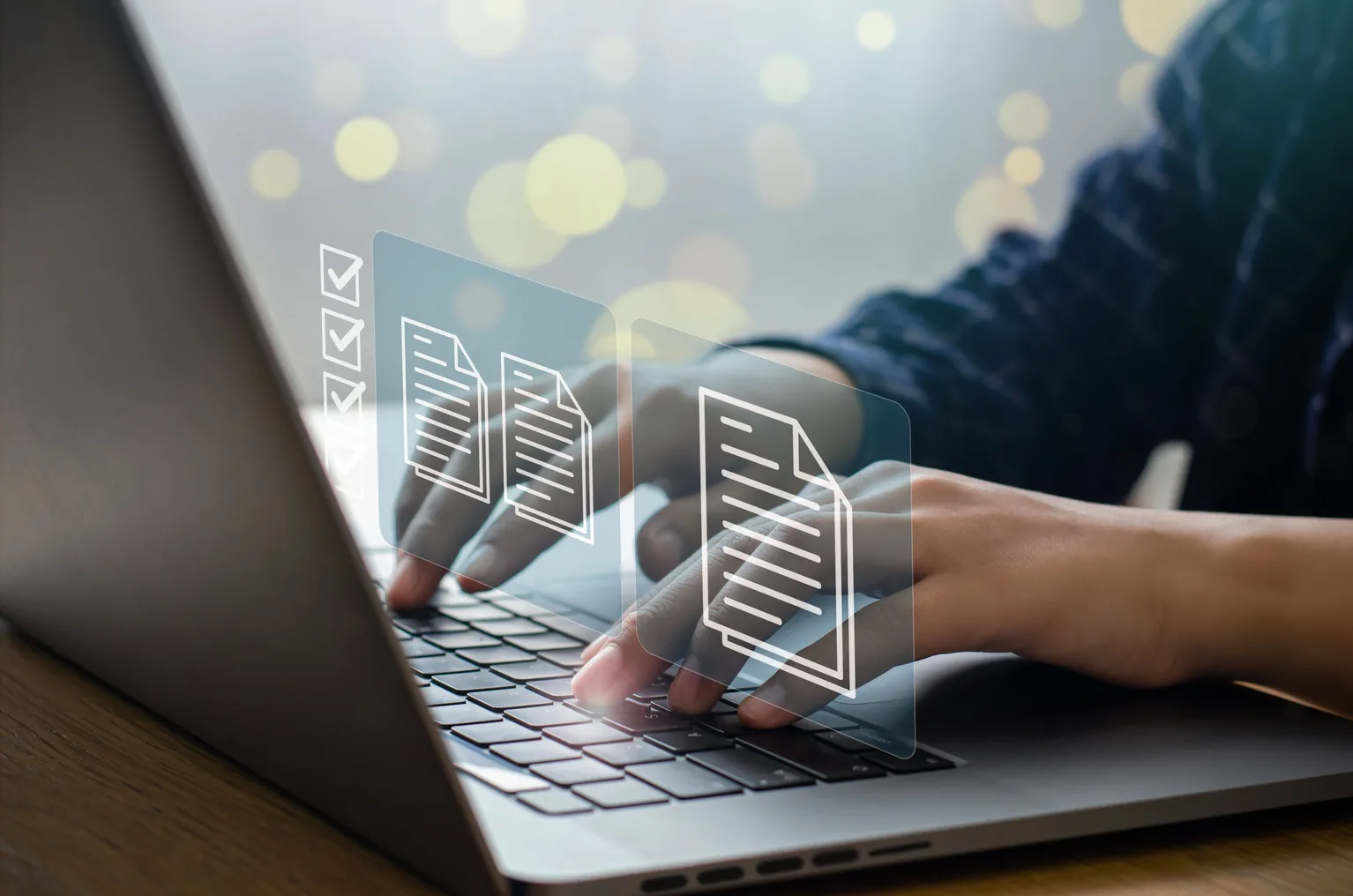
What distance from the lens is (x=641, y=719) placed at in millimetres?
369

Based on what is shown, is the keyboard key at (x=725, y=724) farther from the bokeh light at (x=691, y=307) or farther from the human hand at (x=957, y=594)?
the bokeh light at (x=691, y=307)

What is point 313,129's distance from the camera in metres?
1.99

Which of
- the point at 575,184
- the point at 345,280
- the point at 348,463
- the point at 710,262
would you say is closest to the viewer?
the point at 348,463

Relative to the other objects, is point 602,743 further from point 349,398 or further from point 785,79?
point 785,79

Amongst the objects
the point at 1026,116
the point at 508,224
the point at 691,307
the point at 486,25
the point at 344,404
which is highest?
the point at 486,25

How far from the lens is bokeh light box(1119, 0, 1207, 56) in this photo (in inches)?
97.3

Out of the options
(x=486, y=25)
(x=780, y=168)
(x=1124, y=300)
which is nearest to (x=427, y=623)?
(x=1124, y=300)

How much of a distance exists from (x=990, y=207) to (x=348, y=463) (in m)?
2.19

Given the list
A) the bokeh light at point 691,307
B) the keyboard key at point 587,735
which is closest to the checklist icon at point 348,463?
the keyboard key at point 587,735

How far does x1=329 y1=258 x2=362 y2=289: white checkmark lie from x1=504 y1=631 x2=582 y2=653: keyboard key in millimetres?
281

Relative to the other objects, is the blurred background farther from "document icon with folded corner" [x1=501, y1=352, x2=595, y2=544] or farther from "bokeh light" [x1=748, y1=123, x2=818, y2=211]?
"document icon with folded corner" [x1=501, y1=352, x2=595, y2=544]

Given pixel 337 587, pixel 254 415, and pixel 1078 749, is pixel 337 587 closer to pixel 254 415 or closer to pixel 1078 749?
pixel 254 415

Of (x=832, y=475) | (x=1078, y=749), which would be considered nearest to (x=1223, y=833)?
(x=1078, y=749)

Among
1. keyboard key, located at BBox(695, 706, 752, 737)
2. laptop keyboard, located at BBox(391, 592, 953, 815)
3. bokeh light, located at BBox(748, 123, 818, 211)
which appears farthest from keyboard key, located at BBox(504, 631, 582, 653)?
bokeh light, located at BBox(748, 123, 818, 211)
